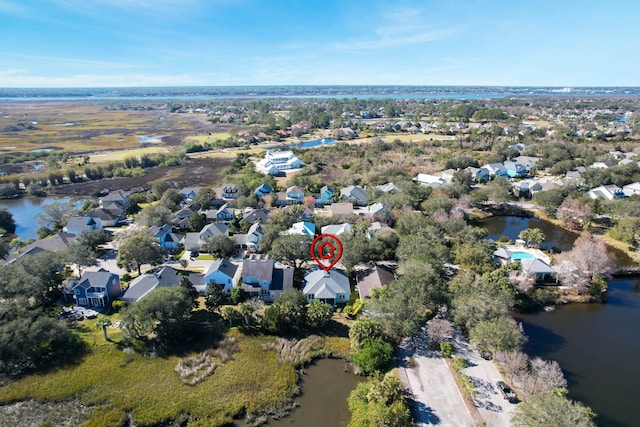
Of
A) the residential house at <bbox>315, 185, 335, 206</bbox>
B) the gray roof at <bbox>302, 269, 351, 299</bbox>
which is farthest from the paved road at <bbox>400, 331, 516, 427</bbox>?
the residential house at <bbox>315, 185, 335, 206</bbox>

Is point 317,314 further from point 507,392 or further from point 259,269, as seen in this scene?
point 507,392

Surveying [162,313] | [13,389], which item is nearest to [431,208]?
[162,313]

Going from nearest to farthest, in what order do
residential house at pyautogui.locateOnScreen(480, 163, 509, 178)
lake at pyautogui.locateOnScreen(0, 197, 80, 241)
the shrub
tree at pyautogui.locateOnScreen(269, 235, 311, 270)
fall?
1. the shrub
2. tree at pyautogui.locateOnScreen(269, 235, 311, 270)
3. lake at pyautogui.locateOnScreen(0, 197, 80, 241)
4. residential house at pyautogui.locateOnScreen(480, 163, 509, 178)

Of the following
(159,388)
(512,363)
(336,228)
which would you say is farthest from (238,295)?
(512,363)

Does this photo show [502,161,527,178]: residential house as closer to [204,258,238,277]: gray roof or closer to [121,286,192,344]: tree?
[204,258,238,277]: gray roof

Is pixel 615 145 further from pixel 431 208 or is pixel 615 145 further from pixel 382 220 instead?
pixel 382 220

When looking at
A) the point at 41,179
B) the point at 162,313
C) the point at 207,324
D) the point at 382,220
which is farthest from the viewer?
the point at 41,179
